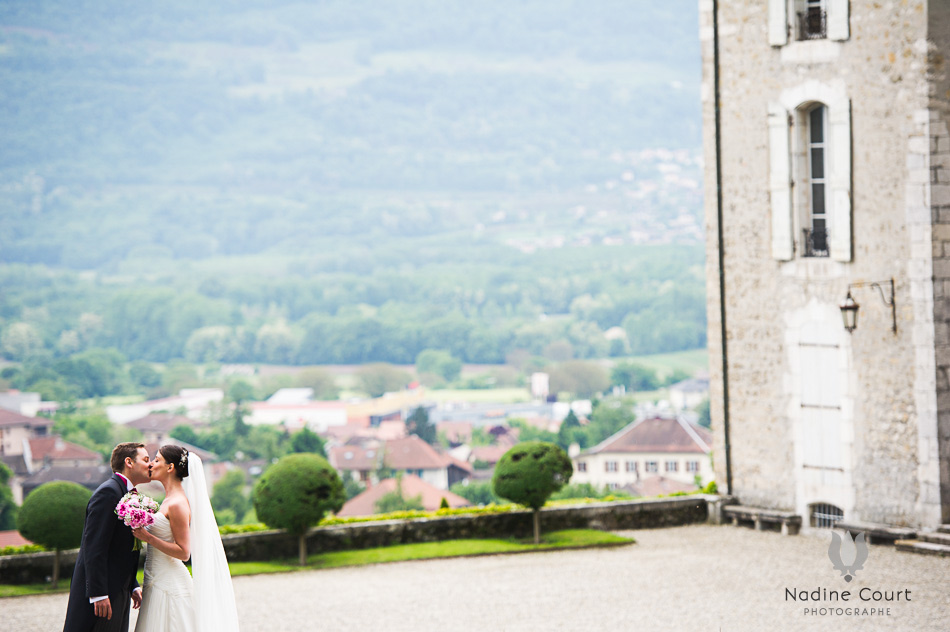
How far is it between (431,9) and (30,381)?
65.6m

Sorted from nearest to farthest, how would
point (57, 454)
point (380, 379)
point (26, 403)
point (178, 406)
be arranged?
1. point (57, 454)
2. point (26, 403)
3. point (178, 406)
4. point (380, 379)

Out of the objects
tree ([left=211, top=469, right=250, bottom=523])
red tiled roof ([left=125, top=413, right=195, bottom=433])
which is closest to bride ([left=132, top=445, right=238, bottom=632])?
tree ([left=211, top=469, right=250, bottom=523])

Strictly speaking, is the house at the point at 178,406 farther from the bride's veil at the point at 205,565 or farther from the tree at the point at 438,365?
the bride's veil at the point at 205,565

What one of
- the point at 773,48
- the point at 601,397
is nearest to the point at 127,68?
the point at 601,397

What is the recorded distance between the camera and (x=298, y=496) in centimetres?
1134

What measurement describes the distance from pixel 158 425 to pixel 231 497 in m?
17.8

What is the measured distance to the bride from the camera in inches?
231

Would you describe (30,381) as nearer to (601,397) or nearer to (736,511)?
(601,397)

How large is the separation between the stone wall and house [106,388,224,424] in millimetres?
71362

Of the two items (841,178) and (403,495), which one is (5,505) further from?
(841,178)

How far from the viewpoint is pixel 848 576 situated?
10.1m

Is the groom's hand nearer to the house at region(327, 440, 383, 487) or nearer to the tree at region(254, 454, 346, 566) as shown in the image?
the tree at region(254, 454, 346, 566)

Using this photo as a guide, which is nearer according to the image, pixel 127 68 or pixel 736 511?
pixel 736 511

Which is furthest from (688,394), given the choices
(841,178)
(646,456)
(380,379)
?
(841,178)
